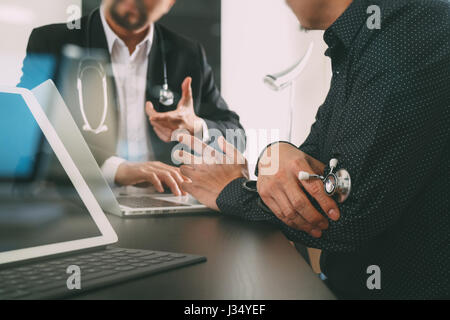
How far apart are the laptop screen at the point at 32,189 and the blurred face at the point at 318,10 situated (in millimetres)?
727

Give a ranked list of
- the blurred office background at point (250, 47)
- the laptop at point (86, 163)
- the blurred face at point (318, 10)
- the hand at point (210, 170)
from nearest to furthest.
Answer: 1. the laptop at point (86, 163)
2. the hand at point (210, 170)
3. the blurred face at point (318, 10)
4. the blurred office background at point (250, 47)

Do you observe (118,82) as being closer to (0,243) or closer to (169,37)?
(169,37)

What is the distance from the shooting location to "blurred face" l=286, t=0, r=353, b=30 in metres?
0.92

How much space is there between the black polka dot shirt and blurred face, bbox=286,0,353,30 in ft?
0.75

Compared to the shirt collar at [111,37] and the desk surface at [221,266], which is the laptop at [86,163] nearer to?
the desk surface at [221,266]

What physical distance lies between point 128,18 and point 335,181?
1.68 metres

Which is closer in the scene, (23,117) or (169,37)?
(23,117)

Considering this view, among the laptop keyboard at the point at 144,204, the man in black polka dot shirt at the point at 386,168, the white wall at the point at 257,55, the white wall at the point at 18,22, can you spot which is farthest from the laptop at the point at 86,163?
the white wall at the point at 257,55

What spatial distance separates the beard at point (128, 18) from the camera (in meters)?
1.86

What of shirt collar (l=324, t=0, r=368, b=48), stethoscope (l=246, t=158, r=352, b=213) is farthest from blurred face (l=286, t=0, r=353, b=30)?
stethoscope (l=246, t=158, r=352, b=213)

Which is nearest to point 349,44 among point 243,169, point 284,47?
point 243,169

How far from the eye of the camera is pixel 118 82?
176cm

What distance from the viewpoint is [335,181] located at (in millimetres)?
536
